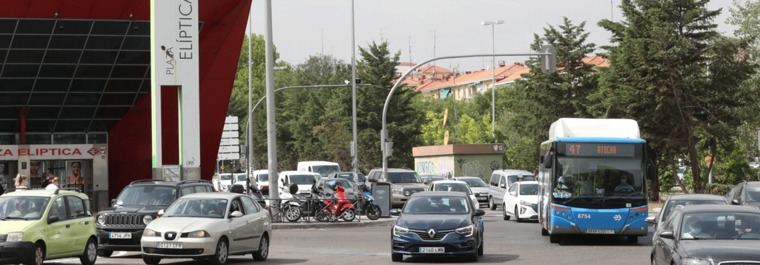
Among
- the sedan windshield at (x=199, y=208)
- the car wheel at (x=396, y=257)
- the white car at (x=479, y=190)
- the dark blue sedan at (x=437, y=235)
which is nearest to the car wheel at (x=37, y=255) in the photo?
the sedan windshield at (x=199, y=208)

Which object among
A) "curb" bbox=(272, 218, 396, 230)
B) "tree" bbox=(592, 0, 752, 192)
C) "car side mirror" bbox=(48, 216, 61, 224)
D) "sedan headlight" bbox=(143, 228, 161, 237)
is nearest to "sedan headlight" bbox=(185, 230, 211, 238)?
"sedan headlight" bbox=(143, 228, 161, 237)

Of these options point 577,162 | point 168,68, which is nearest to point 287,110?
point 168,68

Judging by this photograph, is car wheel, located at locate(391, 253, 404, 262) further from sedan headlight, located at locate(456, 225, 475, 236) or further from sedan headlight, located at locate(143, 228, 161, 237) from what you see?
sedan headlight, located at locate(143, 228, 161, 237)

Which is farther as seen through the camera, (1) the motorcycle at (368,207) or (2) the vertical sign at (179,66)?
(1) the motorcycle at (368,207)

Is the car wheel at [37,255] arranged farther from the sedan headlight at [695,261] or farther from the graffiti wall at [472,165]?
the graffiti wall at [472,165]

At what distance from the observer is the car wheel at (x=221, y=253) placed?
864 inches

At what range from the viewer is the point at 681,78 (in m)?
55.8

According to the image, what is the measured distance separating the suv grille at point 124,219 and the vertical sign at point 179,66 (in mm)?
13878

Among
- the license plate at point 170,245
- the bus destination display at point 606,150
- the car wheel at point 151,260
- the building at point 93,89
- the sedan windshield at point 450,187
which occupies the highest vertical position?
the building at point 93,89

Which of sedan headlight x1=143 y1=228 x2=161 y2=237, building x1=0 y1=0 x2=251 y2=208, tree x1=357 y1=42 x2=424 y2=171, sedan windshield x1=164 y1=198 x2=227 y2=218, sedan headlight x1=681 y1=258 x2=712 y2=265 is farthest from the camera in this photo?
tree x1=357 y1=42 x2=424 y2=171

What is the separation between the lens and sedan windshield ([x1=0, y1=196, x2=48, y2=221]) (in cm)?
2125

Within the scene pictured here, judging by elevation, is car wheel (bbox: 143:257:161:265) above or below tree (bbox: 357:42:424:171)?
below

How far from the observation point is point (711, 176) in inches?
2495

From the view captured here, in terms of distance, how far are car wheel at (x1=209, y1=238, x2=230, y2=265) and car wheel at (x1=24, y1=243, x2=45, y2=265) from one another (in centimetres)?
278
